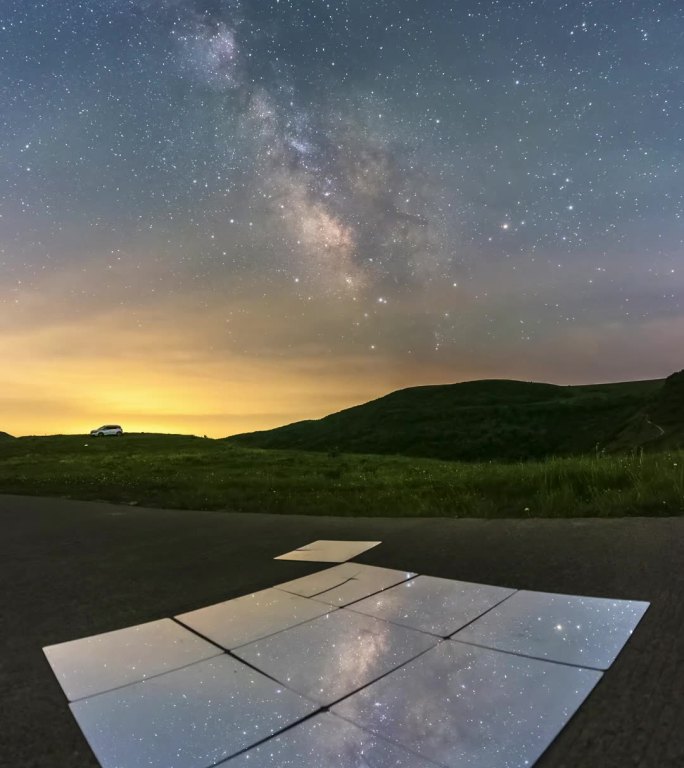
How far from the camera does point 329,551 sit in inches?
235

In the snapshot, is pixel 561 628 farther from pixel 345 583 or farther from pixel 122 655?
pixel 122 655

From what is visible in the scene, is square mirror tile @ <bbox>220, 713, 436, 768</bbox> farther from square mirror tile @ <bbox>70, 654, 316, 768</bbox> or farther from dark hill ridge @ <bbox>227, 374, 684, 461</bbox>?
dark hill ridge @ <bbox>227, 374, 684, 461</bbox>

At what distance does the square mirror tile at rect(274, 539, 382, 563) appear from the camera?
5622 mm

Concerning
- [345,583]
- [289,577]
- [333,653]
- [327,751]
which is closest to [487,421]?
[289,577]

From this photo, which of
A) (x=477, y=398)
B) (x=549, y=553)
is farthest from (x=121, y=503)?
(x=477, y=398)

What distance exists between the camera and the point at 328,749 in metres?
2.16

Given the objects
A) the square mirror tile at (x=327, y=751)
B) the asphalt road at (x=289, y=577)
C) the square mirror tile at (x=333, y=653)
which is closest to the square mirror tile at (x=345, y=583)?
the asphalt road at (x=289, y=577)

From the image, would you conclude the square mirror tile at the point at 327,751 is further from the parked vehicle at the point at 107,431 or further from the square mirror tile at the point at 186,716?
the parked vehicle at the point at 107,431

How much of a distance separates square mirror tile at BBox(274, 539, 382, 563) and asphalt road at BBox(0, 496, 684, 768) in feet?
0.68

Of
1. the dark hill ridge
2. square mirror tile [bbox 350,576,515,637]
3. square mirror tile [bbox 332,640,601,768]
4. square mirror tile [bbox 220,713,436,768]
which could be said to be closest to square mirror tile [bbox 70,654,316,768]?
square mirror tile [bbox 220,713,436,768]

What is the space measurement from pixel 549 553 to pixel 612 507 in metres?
2.29

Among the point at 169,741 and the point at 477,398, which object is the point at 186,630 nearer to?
the point at 169,741

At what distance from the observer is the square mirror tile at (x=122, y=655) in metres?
2.92

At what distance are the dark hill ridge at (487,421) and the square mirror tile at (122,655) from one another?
51.0 m
